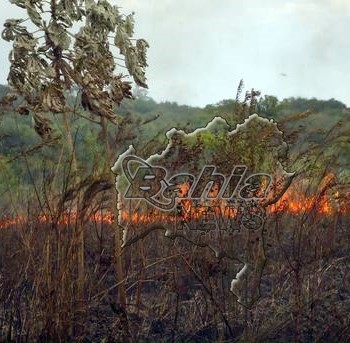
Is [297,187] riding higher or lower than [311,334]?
higher

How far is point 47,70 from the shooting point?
363 centimetres

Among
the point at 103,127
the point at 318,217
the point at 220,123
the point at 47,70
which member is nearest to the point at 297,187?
the point at 318,217

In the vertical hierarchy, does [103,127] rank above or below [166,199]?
above

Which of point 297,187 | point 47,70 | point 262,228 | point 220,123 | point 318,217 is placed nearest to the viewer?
point 47,70

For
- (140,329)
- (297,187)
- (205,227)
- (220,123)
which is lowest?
(140,329)

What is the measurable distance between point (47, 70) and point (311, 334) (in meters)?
2.25

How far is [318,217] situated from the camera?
4.69 meters

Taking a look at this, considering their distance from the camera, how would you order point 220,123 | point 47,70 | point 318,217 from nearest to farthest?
point 47,70
point 220,123
point 318,217

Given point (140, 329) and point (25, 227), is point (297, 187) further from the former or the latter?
point (25, 227)

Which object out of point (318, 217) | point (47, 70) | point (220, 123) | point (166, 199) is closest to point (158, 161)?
point (166, 199)

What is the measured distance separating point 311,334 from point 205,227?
0.95m

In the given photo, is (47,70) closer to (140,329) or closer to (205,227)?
(205,227)

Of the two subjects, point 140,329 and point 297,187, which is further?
point 297,187

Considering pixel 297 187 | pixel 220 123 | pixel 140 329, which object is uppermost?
pixel 220 123
